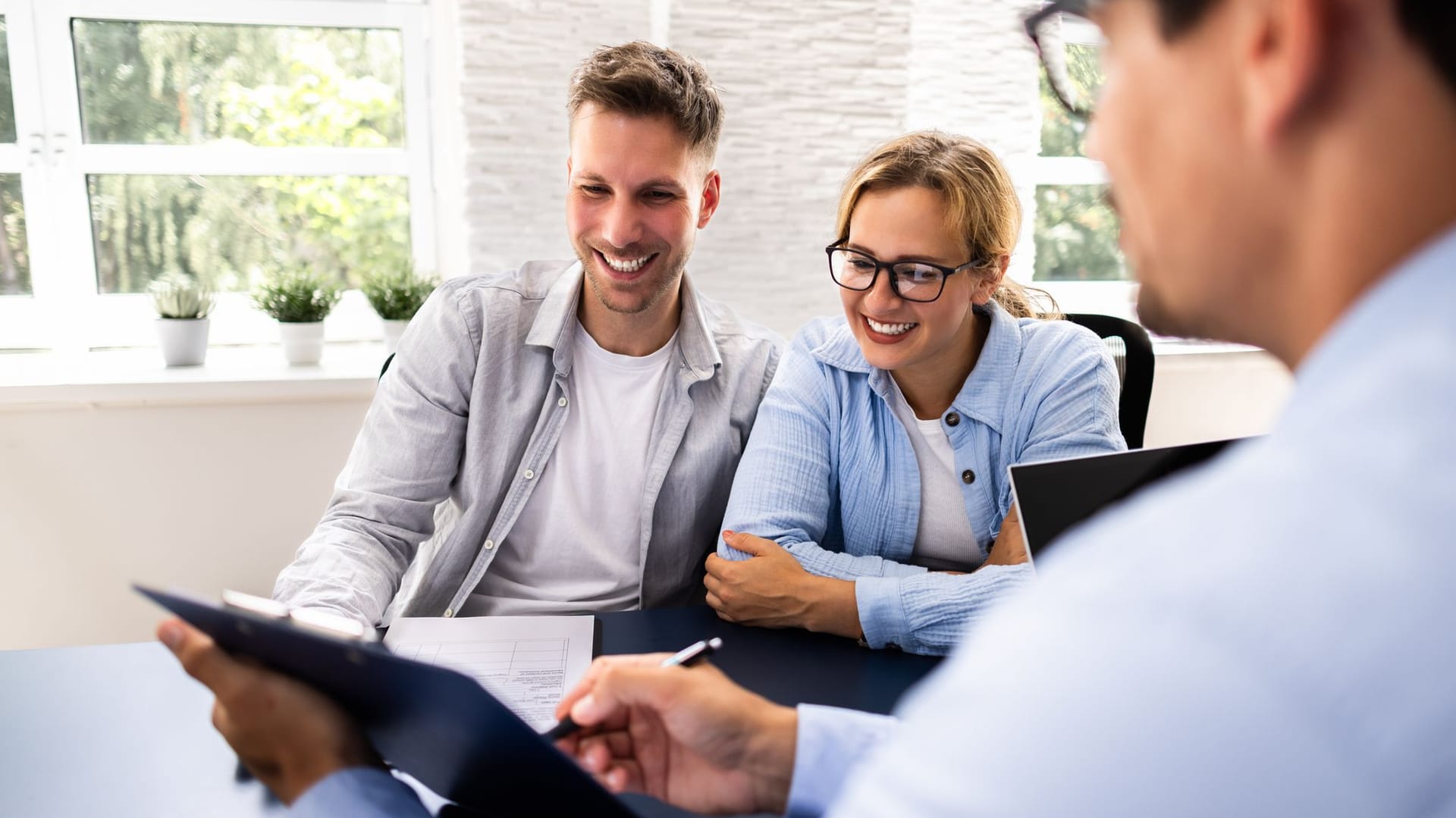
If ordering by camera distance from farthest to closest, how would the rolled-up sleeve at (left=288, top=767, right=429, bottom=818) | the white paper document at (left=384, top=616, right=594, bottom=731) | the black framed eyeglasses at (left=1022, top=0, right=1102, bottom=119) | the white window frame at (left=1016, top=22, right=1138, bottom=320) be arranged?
the white window frame at (left=1016, top=22, right=1138, bottom=320)
the white paper document at (left=384, top=616, right=594, bottom=731)
the rolled-up sleeve at (left=288, top=767, right=429, bottom=818)
the black framed eyeglasses at (left=1022, top=0, right=1102, bottom=119)

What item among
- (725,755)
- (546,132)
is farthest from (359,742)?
(546,132)

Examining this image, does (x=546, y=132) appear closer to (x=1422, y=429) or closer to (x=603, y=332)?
(x=603, y=332)

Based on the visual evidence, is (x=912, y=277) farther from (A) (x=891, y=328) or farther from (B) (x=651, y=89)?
(B) (x=651, y=89)

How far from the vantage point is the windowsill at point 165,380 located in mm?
2355

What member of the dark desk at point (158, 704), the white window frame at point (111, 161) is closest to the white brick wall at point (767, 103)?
the white window frame at point (111, 161)

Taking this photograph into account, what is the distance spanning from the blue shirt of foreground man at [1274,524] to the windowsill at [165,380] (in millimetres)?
2343

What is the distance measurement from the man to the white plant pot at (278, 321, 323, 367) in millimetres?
1105

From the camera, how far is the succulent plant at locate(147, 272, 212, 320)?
2570 mm

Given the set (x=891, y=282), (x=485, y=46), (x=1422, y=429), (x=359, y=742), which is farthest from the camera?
(x=485, y=46)

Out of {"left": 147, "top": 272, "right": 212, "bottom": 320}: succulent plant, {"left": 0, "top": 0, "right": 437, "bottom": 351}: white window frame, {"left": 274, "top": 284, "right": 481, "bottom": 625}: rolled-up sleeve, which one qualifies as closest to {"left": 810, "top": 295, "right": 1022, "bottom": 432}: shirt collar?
{"left": 274, "top": 284, "right": 481, "bottom": 625}: rolled-up sleeve

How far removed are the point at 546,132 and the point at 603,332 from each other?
1109 mm

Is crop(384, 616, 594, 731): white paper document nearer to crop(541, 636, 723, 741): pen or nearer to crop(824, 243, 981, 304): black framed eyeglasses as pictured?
crop(541, 636, 723, 741): pen

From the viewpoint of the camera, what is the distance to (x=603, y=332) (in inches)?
69.8

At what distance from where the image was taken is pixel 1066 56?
0.67 metres
